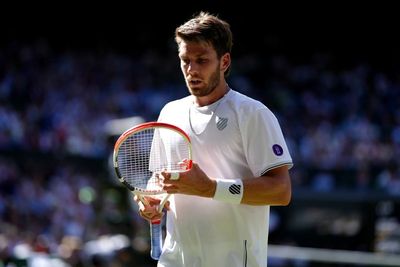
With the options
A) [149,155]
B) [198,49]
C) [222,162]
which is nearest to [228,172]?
[222,162]

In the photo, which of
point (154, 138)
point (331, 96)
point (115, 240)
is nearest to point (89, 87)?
point (331, 96)

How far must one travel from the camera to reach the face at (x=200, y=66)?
4.47m

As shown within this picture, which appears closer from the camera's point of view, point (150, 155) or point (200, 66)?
point (200, 66)

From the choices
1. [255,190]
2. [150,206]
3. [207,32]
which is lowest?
[150,206]

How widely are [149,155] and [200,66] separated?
0.61m

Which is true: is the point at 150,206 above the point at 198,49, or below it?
below

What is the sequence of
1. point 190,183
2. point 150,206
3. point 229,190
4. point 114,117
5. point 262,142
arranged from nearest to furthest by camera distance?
point 190,183, point 229,190, point 262,142, point 150,206, point 114,117

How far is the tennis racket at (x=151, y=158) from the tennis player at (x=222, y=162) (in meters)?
0.08

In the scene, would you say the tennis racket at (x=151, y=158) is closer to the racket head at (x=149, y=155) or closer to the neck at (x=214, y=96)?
the racket head at (x=149, y=155)

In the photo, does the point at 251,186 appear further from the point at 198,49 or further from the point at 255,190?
the point at 198,49

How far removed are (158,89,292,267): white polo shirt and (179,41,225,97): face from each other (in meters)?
0.11

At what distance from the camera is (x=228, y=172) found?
15.0 feet

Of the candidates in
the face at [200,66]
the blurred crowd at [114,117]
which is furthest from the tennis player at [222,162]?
the blurred crowd at [114,117]

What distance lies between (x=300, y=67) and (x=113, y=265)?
42.9 ft
